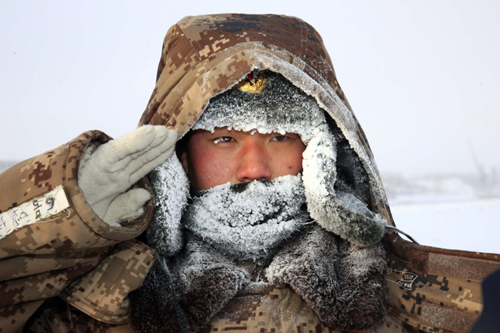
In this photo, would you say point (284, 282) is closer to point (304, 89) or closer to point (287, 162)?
point (287, 162)

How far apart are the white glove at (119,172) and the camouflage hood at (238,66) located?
0.15m

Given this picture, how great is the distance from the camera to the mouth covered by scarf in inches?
48.4

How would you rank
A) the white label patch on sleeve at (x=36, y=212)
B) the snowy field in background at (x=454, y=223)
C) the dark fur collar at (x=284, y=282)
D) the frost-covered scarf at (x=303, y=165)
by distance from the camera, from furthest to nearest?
1. the snowy field in background at (x=454, y=223)
2. the frost-covered scarf at (x=303, y=165)
3. the dark fur collar at (x=284, y=282)
4. the white label patch on sleeve at (x=36, y=212)

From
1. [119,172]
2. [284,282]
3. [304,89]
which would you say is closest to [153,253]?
[119,172]

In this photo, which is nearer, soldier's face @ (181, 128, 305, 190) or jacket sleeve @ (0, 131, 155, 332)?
jacket sleeve @ (0, 131, 155, 332)

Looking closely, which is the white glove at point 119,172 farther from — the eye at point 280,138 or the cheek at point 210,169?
the eye at point 280,138

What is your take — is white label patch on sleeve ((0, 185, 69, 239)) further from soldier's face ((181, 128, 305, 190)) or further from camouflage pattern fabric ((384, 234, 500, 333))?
camouflage pattern fabric ((384, 234, 500, 333))

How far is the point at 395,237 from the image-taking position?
4.27 feet

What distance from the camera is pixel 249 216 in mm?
1229

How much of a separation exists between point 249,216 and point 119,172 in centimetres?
38

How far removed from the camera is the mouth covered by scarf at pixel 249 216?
123cm

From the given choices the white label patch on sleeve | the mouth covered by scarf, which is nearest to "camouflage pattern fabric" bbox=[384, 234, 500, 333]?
the mouth covered by scarf

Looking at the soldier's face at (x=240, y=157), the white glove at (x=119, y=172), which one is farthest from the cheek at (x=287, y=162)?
the white glove at (x=119, y=172)

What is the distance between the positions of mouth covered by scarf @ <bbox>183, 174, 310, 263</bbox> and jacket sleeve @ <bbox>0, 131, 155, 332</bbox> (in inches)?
12.6
